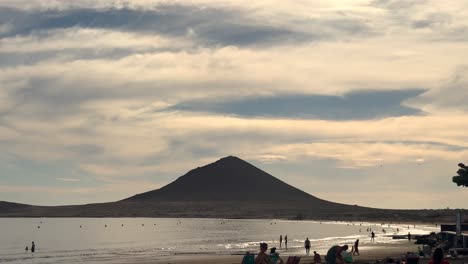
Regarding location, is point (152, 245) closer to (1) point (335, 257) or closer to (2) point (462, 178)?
(2) point (462, 178)

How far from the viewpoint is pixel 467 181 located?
2633 inches

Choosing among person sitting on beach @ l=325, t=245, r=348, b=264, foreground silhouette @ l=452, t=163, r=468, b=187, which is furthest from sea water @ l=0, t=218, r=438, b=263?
person sitting on beach @ l=325, t=245, r=348, b=264

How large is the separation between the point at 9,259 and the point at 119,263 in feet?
71.6

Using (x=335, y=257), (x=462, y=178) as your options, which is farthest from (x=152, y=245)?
(x=335, y=257)

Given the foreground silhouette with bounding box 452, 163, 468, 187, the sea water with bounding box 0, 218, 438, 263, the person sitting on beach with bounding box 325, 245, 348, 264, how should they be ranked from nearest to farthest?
the person sitting on beach with bounding box 325, 245, 348, 264, the foreground silhouette with bounding box 452, 163, 468, 187, the sea water with bounding box 0, 218, 438, 263

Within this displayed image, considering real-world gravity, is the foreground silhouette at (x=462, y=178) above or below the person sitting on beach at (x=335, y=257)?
above

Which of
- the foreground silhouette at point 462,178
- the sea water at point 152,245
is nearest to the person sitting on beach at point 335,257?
the sea water at point 152,245

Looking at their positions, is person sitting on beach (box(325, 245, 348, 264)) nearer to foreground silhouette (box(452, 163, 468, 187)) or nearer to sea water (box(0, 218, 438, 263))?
sea water (box(0, 218, 438, 263))

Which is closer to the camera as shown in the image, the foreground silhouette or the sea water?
the foreground silhouette

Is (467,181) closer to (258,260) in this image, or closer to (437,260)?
(258,260)

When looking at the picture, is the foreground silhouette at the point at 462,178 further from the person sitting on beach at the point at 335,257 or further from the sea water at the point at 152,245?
the person sitting on beach at the point at 335,257

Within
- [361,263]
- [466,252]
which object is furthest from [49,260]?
[466,252]

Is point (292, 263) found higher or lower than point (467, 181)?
lower

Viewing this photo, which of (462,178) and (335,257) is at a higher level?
(462,178)
